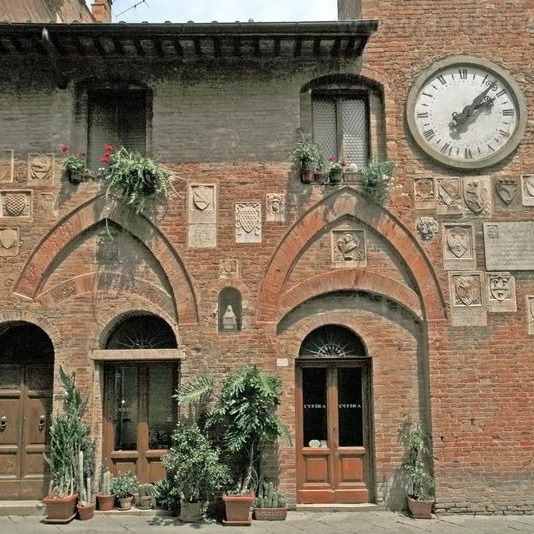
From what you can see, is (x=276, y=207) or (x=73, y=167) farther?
(x=276, y=207)

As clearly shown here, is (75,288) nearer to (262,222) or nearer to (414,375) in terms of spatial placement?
(262,222)

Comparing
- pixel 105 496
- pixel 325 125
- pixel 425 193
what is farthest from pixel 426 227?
pixel 105 496

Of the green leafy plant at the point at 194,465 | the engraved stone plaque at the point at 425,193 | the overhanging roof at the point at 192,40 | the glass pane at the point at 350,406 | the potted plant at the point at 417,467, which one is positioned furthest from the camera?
the engraved stone plaque at the point at 425,193

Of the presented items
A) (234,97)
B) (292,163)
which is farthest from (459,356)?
(234,97)

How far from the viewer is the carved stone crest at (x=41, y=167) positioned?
10180mm

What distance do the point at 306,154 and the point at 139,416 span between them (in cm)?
494

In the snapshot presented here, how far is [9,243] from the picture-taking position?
10.1 meters

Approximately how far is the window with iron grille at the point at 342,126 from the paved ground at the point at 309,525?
555 centimetres

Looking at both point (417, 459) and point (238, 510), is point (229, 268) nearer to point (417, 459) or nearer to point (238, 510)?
point (238, 510)

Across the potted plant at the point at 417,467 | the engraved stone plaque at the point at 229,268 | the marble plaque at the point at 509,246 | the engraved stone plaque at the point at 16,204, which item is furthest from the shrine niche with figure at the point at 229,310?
the marble plaque at the point at 509,246

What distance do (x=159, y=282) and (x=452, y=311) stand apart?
462cm

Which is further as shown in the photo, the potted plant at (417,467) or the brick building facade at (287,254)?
the brick building facade at (287,254)

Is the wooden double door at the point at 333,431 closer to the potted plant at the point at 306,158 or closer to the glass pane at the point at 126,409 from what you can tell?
the glass pane at the point at 126,409

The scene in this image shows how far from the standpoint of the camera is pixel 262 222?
33.1 feet
